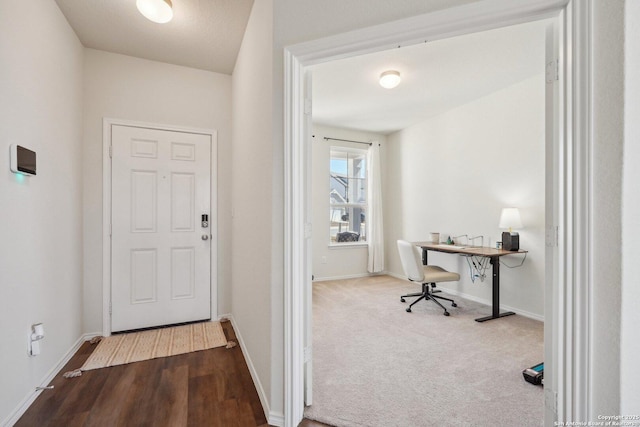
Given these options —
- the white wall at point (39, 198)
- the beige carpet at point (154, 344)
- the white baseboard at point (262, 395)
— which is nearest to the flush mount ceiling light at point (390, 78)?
the white wall at point (39, 198)

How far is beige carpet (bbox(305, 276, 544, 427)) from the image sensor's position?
166 centimetres

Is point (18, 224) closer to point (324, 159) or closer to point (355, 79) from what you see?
point (355, 79)

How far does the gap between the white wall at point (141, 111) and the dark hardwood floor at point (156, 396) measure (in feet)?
2.90

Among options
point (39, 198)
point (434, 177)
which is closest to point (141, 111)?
point (39, 198)

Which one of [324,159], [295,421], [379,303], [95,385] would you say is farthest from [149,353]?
[324,159]

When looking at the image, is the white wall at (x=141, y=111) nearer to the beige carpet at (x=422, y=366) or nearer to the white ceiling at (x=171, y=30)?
the white ceiling at (x=171, y=30)

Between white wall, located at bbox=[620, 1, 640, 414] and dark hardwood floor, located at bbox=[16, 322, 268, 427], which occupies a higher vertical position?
white wall, located at bbox=[620, 1, 640, 414]

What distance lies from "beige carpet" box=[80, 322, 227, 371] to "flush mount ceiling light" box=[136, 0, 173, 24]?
2.58 metres

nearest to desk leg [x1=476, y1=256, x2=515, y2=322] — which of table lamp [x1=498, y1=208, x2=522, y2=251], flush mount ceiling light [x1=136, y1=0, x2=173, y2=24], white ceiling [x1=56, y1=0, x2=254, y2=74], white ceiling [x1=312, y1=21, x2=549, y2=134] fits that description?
table lamp [x1=498, y1=208, x2=522, y2=251]

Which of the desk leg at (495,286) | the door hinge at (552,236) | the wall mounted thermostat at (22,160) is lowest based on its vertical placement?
the desk leg at (495,286)

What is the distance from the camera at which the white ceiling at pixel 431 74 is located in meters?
2.52

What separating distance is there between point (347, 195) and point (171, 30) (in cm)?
357

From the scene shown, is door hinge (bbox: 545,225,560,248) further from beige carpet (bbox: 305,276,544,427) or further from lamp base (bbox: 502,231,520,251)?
lamp base (bbox: 502,231,520,251)

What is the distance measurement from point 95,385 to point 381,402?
1.91 m
